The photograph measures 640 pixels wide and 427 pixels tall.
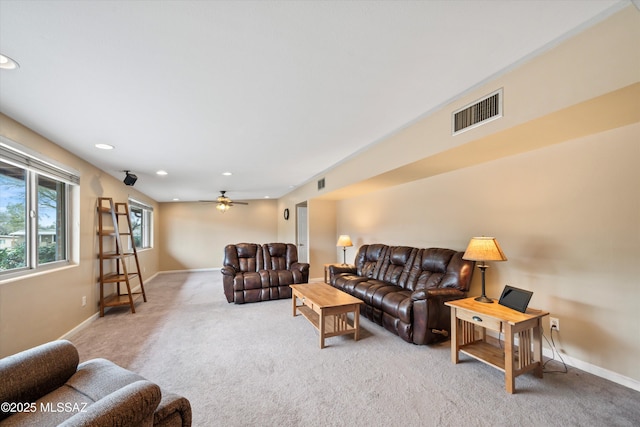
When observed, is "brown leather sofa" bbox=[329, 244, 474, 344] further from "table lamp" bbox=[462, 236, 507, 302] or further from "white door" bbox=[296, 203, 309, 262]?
"white door" bbox=[296, 203, 309, 262]

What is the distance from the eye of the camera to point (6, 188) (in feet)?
7.91

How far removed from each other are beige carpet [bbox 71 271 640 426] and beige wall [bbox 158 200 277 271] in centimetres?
495

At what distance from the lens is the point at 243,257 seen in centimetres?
514

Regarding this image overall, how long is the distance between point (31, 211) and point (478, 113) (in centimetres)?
428

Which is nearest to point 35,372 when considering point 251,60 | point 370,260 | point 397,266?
point 251,60

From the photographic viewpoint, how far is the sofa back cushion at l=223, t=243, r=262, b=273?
16.4 ft

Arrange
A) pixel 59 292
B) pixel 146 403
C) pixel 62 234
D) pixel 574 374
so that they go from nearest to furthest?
1. pixel 146 403
2. pixel 574 374
3. pixel 59 292
4. pixel 62 234

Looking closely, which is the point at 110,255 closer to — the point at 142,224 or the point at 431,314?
the point at 142,224

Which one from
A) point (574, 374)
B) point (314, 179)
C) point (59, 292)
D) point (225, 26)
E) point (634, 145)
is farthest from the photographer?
point (314, 179)

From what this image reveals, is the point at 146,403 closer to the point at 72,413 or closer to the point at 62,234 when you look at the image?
the point at 72,413

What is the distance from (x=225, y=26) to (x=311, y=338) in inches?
113

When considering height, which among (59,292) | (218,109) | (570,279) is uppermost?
(218,109)

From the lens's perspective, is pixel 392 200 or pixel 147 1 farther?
pixel 392 200

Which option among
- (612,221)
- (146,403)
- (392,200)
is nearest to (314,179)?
(392,200)
